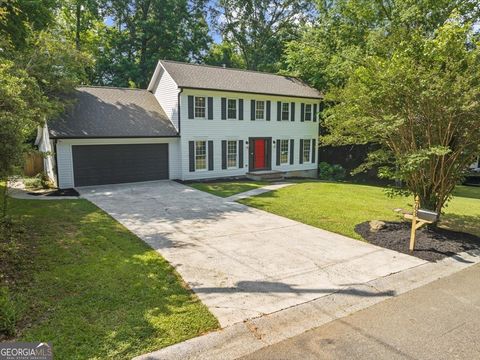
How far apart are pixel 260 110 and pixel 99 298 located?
17.2m

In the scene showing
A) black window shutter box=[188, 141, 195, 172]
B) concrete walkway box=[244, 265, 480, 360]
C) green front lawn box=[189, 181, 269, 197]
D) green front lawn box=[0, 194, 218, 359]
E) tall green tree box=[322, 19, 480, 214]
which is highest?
tall green tree box=[322, 19, 480, 214]

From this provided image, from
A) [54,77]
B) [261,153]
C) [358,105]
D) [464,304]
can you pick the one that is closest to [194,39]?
[261,153]

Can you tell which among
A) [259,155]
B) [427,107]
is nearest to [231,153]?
[259,155]

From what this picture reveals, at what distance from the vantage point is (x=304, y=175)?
23.2 m

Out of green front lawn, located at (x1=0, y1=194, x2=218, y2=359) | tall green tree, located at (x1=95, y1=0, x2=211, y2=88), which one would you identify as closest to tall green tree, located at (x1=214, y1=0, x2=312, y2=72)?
tall green tree, located at (x1=95, y1=0, x2=211, y2=88)

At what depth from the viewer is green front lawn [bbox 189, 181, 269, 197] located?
15.3 m

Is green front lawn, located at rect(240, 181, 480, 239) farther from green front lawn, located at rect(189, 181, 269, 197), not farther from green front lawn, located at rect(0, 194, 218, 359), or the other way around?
green front lawn, located at rect(0, 194, 218, 359)

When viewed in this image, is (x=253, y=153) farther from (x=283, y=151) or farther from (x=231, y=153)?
(x=283, y=151)

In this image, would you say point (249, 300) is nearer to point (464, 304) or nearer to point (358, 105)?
point (464, 304)

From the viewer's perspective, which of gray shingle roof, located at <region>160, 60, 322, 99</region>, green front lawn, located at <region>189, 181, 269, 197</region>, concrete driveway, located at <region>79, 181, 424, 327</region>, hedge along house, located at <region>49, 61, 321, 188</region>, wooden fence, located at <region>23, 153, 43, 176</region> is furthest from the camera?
wooden fence, located at <region>23, 153, 43, 176</region>

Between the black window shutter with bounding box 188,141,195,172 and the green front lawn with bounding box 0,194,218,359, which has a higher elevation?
the black window shutter with bounding box 188,141,195,172

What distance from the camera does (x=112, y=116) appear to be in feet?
57.5

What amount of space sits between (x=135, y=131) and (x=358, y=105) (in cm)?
1168

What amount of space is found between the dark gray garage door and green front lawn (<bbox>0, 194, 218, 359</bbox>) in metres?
8.22
